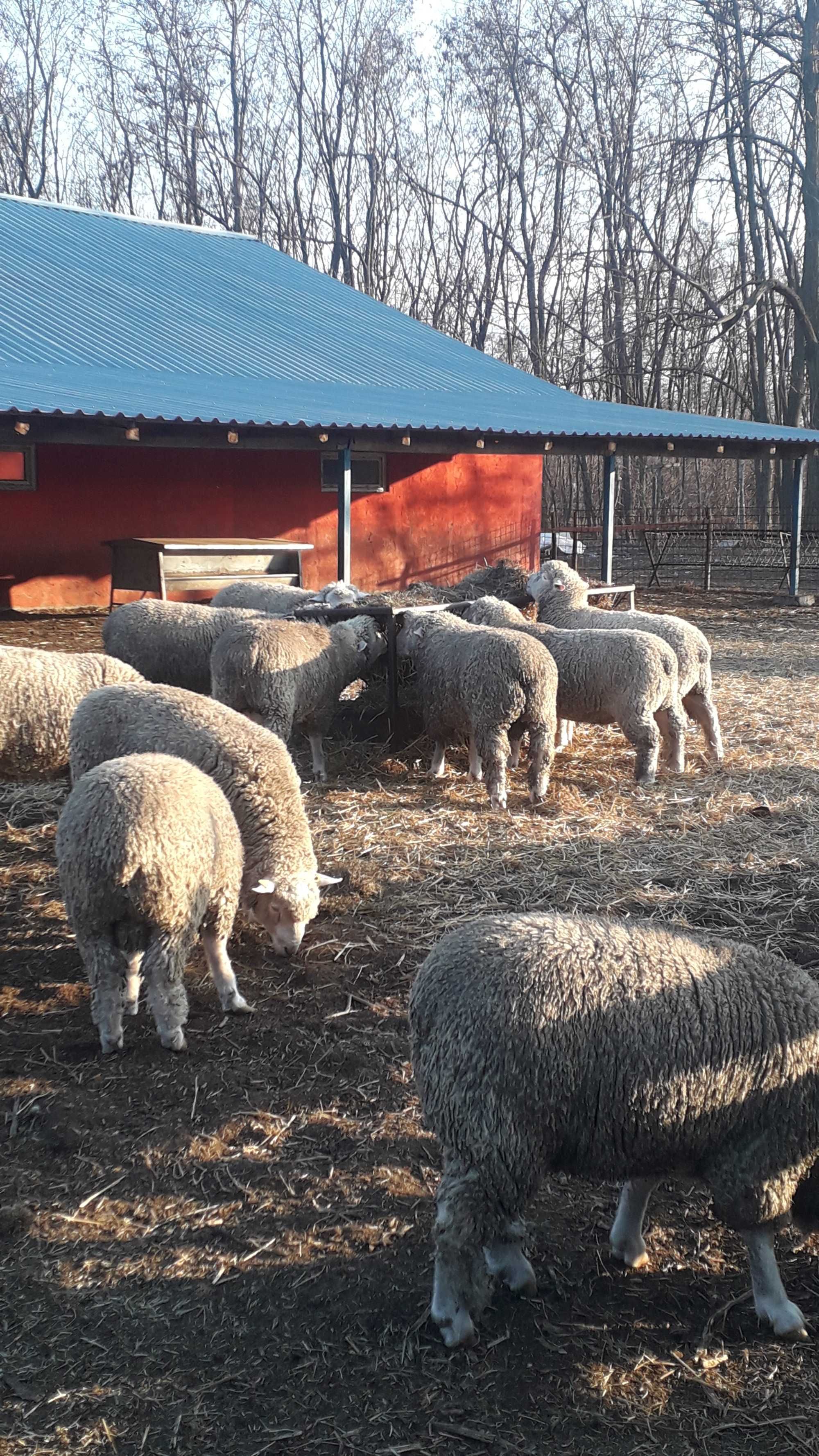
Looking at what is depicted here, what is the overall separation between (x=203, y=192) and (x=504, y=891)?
129 feet

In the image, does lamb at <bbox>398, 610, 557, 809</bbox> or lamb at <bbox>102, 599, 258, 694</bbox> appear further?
lamb at <bbox>102, 599, 258, 694</bbox>

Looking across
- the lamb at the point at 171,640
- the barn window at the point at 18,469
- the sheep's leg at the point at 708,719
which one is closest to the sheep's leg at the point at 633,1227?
the sheep's leg at the point at 708,719

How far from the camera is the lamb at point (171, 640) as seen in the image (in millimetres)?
8602

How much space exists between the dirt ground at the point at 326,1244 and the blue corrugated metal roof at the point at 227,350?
24.8 feet

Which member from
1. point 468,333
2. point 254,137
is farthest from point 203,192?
point 468,333

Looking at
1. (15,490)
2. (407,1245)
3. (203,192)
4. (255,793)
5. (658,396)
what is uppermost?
(203,192)

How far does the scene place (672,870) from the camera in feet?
18.7

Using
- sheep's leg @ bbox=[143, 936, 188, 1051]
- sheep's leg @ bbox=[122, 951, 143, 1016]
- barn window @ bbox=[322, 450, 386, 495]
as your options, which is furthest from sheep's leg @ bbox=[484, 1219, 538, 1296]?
barn window @ bbox=[322, 450, 386, 495]

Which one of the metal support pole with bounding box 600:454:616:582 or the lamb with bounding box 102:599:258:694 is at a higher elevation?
the metal support pole with bounding box 600:454:616:582

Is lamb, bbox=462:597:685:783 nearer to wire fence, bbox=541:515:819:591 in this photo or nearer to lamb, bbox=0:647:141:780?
lamb, bbox=0:647:141:780

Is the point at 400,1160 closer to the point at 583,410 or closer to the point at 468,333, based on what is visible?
the point at 583,410

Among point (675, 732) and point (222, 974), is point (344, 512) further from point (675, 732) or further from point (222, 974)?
point (222, 974)

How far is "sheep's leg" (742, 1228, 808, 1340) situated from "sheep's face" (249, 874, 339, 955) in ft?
8.16

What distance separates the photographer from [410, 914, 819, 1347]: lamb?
275cm
